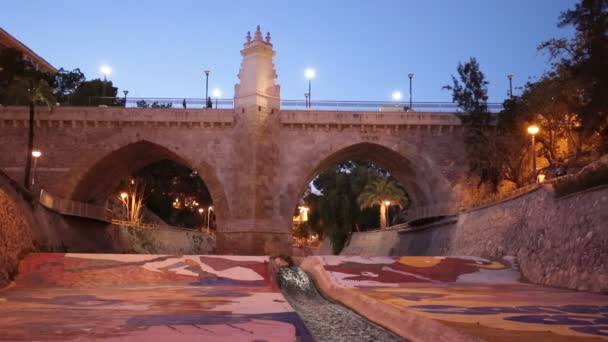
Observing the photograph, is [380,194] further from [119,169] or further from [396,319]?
[396,319]

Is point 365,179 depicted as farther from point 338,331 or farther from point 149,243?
point 338,331

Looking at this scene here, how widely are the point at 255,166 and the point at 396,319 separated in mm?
26828

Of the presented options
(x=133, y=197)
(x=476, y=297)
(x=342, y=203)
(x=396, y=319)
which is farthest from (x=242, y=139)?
(x=342, y=203)

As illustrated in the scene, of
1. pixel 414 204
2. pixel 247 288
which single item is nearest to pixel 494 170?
pixel 414 204

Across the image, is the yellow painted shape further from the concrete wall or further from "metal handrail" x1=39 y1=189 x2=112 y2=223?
"metal handrail" x1=39 y1=189 x2=112 y2=223

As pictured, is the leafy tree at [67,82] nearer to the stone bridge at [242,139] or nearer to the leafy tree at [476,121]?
the stone bridge at [242,139]

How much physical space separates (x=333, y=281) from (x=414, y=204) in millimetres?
26549

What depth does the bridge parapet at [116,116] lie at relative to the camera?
39531mm

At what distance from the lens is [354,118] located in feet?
130

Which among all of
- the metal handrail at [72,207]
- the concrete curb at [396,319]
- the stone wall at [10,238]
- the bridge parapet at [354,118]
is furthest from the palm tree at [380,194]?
the concrete curb at [396,319]

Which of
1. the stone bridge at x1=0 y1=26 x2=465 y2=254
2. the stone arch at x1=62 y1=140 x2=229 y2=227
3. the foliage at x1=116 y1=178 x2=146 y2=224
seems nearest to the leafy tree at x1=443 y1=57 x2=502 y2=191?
the stone bridge at x1=0 y1=26 x2=465 y2=254

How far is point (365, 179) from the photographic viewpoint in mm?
65500

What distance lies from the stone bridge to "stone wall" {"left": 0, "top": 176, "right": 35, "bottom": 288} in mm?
14121

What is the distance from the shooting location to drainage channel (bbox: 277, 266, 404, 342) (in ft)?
39.8
